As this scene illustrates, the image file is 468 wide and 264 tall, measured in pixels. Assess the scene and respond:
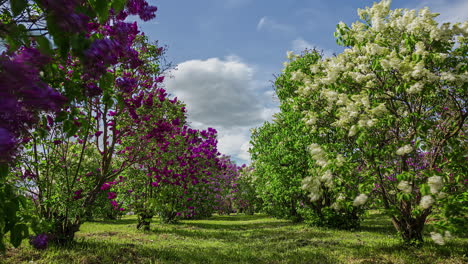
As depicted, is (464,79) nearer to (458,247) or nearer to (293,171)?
(458,247)

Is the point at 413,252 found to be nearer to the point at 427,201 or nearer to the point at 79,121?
the point at 427,201

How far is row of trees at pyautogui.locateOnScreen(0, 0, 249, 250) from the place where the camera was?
2152mm

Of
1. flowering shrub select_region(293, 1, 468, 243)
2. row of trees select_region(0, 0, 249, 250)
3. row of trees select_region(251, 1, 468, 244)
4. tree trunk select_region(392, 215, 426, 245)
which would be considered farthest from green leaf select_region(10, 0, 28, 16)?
tree trunk select_region(392, 215, 426, 245)

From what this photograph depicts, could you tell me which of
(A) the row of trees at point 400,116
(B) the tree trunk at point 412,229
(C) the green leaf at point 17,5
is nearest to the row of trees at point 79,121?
(C) the green leaf at point 17,5

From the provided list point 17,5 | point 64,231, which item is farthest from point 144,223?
point 17,5

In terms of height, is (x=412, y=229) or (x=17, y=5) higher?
(x=17, y=5)

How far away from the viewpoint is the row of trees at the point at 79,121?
84.7 inches

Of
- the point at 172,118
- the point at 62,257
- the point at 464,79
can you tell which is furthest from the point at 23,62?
the point at 172,118

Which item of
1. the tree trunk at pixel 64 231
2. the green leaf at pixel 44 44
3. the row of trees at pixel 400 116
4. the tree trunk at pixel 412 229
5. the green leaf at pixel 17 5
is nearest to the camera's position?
the green leaf at pixel 44 44

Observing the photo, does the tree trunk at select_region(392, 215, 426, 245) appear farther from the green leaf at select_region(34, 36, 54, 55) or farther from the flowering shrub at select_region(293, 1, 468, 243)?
the green leaf at select_region(34, 36, 54, 55)

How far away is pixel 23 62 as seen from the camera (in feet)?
7.25

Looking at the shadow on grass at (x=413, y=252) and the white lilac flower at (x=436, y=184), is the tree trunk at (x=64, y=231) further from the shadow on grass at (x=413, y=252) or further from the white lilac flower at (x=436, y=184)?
the white lilac flower at (x=436, y=184)

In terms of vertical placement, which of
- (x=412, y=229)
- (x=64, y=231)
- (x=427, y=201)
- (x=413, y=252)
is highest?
(x=427, y=201)

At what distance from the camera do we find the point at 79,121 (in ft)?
10.0
